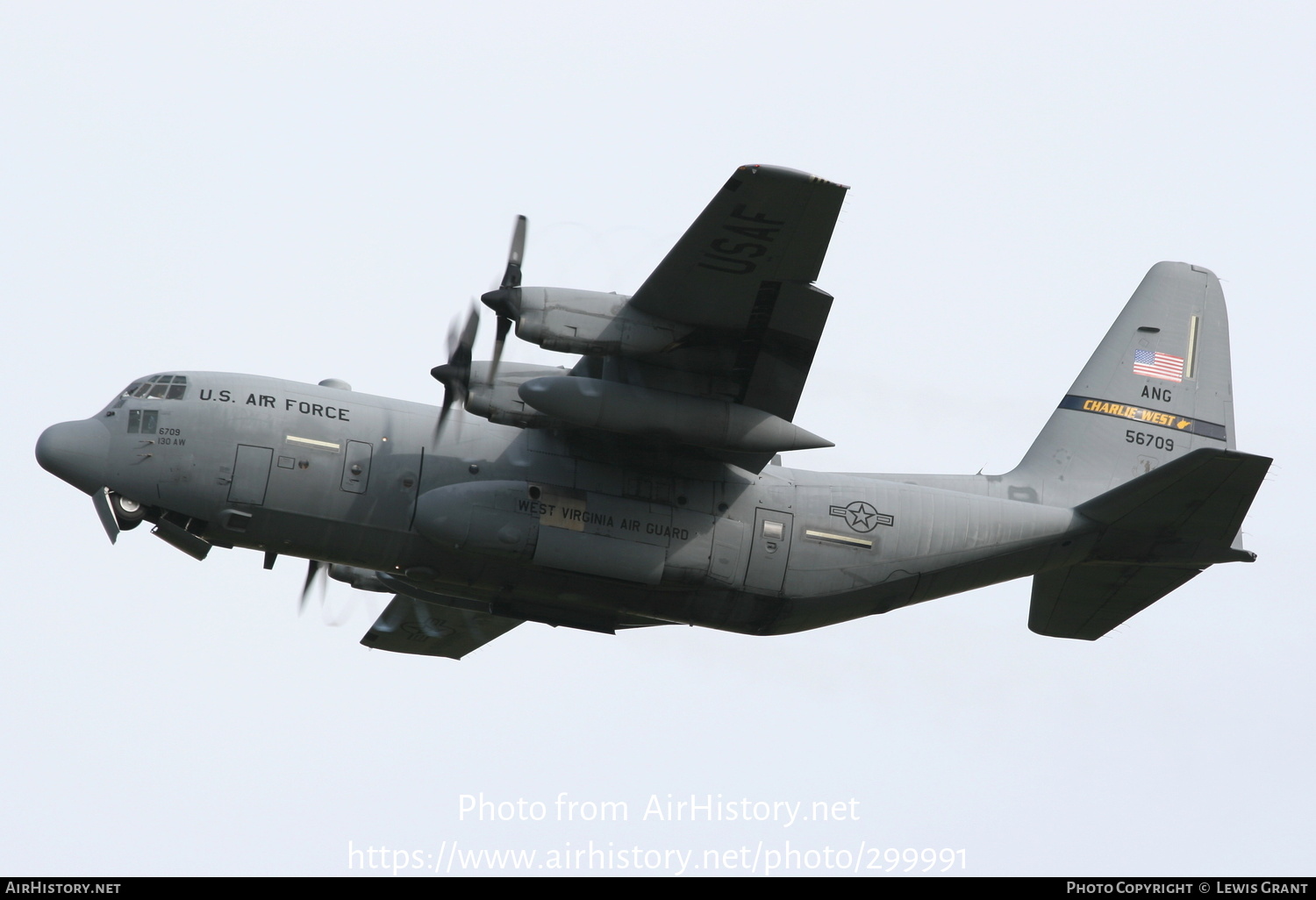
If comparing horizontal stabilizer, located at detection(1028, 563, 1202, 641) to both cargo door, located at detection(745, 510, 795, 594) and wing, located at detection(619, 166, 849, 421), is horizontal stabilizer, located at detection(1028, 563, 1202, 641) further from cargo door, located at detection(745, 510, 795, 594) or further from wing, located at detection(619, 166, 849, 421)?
wing, located at detection(619, 166, 849, 421)

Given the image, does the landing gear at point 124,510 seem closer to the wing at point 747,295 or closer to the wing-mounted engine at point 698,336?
the wing-mounted engine at point 698,336

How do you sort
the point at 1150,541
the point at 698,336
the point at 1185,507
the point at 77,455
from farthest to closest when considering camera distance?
the point at 1150,541, the point at 1185,507, the point at 77,455, the point at 698,336

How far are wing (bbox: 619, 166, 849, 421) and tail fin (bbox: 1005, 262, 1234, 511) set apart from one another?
192 inches

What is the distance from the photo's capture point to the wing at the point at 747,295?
44.0 feet

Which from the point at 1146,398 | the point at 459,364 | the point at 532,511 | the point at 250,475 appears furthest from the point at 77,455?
the point at 1146,398

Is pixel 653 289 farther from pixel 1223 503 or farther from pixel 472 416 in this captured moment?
pixel 1223 503

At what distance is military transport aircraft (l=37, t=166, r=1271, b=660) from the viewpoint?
558 inches

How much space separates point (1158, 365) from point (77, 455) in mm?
13873

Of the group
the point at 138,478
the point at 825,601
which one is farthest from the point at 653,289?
the point at 138,478

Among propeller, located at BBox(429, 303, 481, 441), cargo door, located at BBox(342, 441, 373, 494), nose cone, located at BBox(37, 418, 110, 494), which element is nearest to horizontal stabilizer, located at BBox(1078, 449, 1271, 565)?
propeller, located at BBox(429, 303, 481, 441)

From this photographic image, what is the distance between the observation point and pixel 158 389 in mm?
15383

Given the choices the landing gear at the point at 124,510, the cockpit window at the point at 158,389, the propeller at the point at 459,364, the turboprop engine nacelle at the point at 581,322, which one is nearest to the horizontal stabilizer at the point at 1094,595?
the turboprop engine nacelle at the point at 581,322

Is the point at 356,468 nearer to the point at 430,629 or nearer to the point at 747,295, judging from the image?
the point at 747,295

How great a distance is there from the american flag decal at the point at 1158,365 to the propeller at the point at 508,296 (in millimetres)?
9300
